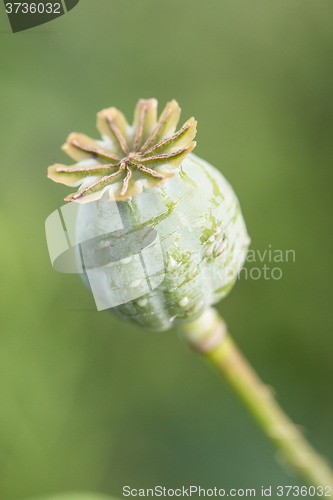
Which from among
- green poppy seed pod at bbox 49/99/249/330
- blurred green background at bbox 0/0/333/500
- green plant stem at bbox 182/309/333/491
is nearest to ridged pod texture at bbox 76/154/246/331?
green poppy seed pod at bbox 49/99/249/330

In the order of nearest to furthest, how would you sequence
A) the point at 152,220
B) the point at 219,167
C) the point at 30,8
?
the point at 152,220
the point at 30,8
the point at 219,167

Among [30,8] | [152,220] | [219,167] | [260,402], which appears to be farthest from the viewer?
[219,167]

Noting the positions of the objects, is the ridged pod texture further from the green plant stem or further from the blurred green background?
the blurred green background

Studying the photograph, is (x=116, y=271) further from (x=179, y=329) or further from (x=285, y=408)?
(x=285, y=408)

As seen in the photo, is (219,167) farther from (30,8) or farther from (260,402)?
(260,402)

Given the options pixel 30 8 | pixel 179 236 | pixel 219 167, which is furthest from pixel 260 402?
pixel 30 8

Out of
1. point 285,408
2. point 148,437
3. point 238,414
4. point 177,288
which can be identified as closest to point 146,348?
point 148,437

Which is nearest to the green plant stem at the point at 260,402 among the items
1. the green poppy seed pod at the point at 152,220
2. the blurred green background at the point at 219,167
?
the green poppy seed pod at the point at 152,220
